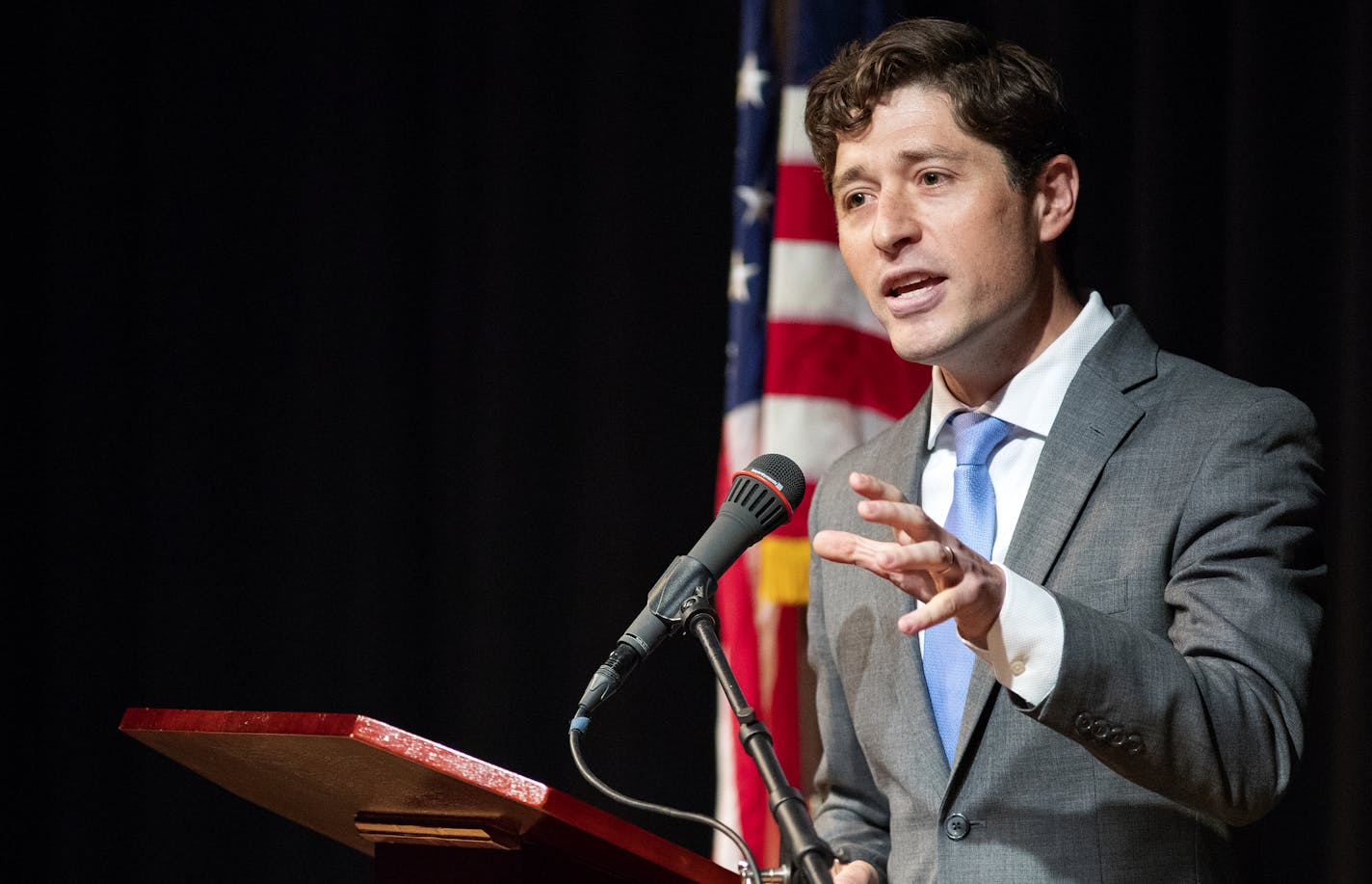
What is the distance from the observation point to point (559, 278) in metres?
3.43

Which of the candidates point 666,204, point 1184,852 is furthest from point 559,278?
point 1184,852

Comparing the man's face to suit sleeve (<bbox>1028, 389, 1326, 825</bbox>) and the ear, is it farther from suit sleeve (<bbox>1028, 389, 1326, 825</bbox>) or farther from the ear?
suit sleeve (<bbox>1028, 389, 1326, 825</bbox>)

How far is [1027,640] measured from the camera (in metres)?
1.35

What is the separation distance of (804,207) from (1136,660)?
62.3 inches

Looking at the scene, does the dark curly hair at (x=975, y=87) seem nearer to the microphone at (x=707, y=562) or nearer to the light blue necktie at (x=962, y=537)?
the light blue necktie at (x=962, y=537)

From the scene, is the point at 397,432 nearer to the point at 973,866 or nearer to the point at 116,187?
the point at 116,187

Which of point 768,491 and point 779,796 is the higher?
point 768,491

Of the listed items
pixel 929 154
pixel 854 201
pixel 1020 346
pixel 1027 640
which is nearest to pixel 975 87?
pixel 929 154

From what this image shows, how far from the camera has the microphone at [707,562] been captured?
4.33 ft

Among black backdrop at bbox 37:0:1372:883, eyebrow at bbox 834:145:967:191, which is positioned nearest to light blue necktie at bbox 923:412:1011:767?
eyebrow at bbox 834:145:967:191

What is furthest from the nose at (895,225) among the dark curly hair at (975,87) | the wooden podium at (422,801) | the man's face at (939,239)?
the wooden podium at (422,801)

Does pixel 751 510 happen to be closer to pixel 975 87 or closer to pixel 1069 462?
pixel 1069 462

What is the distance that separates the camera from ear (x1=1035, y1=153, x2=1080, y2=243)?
2021 millimetres

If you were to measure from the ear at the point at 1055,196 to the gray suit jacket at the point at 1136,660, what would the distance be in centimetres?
18
